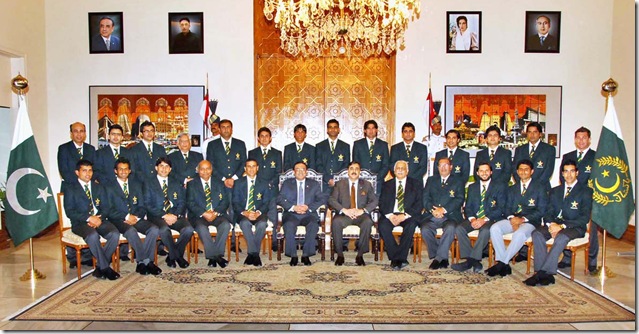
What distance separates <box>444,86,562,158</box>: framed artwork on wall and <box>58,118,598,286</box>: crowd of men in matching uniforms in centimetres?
157

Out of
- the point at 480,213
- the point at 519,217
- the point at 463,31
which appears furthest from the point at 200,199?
the point at 463,31

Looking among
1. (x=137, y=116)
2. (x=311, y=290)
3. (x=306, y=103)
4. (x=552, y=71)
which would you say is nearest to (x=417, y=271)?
(x=311, y=290)

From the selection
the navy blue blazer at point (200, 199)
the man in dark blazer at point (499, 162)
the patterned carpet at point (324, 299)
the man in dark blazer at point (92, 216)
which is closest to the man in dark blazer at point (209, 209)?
the navy blue blazer at point (200, 199)

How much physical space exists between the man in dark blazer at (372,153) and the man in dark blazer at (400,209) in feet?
2.45

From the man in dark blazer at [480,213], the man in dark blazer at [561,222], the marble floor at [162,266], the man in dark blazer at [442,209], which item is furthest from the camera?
the man in dark blazer at [442,209]

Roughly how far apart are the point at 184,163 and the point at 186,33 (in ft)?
8.59

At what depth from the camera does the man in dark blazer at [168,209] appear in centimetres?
630

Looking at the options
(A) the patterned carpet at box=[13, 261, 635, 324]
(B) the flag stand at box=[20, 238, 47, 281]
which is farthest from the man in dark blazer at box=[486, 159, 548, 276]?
(B) the flag stand at box=[20, 238, 47, 281]

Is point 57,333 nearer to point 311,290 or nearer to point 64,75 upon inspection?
point 311,290

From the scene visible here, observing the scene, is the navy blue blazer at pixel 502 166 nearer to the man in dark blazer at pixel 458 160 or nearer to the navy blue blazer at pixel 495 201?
the man in dark blazer at pixel 458 160

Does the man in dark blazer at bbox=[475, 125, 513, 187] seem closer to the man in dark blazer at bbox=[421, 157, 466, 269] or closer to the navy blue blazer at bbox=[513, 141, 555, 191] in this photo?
the navy blue blazer at bbox=[513, 141, 555, 191]

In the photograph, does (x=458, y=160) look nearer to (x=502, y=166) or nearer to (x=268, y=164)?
(x=502, y=166)

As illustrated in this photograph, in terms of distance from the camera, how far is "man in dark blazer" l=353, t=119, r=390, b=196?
24.9ft

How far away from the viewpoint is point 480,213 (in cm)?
645
